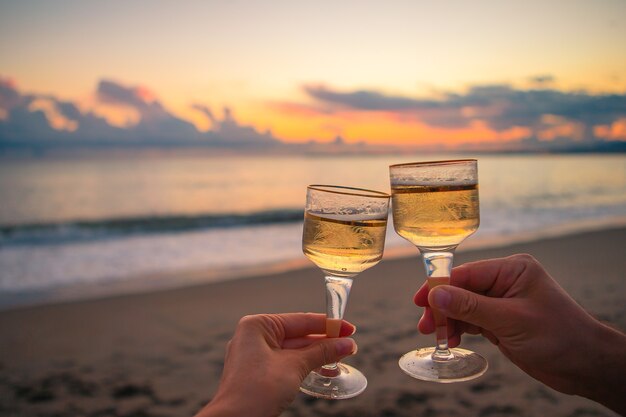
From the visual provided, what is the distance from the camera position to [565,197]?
27.6 meters

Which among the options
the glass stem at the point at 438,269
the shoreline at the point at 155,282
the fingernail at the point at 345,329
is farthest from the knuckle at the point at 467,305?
the shoreline at the point at 155,282

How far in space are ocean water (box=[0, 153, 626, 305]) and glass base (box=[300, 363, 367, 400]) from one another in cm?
697

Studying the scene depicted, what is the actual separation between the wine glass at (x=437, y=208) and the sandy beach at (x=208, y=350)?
2.40 m

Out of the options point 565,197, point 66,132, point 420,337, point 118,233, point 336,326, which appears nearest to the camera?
point 336,326

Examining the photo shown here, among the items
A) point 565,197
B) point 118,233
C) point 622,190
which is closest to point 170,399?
point 118,233

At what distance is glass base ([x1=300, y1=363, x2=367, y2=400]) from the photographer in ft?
7.95

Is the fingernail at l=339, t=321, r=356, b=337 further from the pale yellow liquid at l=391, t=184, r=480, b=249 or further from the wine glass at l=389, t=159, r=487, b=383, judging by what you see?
the pale yellow liquid at l=391, t=184, r=480, b=249

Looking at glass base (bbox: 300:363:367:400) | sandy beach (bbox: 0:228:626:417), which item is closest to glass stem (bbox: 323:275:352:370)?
glass base (bbox: 300:363:367:400)

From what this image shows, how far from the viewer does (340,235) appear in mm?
2229

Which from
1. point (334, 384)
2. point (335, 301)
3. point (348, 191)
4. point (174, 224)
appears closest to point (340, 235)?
point (348, 191)

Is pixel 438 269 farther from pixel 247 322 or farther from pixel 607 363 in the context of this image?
pixel 247 322

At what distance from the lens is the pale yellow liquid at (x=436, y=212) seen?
236cm

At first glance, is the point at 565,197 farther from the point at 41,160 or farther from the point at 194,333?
the point at 41,160

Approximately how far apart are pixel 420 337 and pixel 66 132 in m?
43.5
